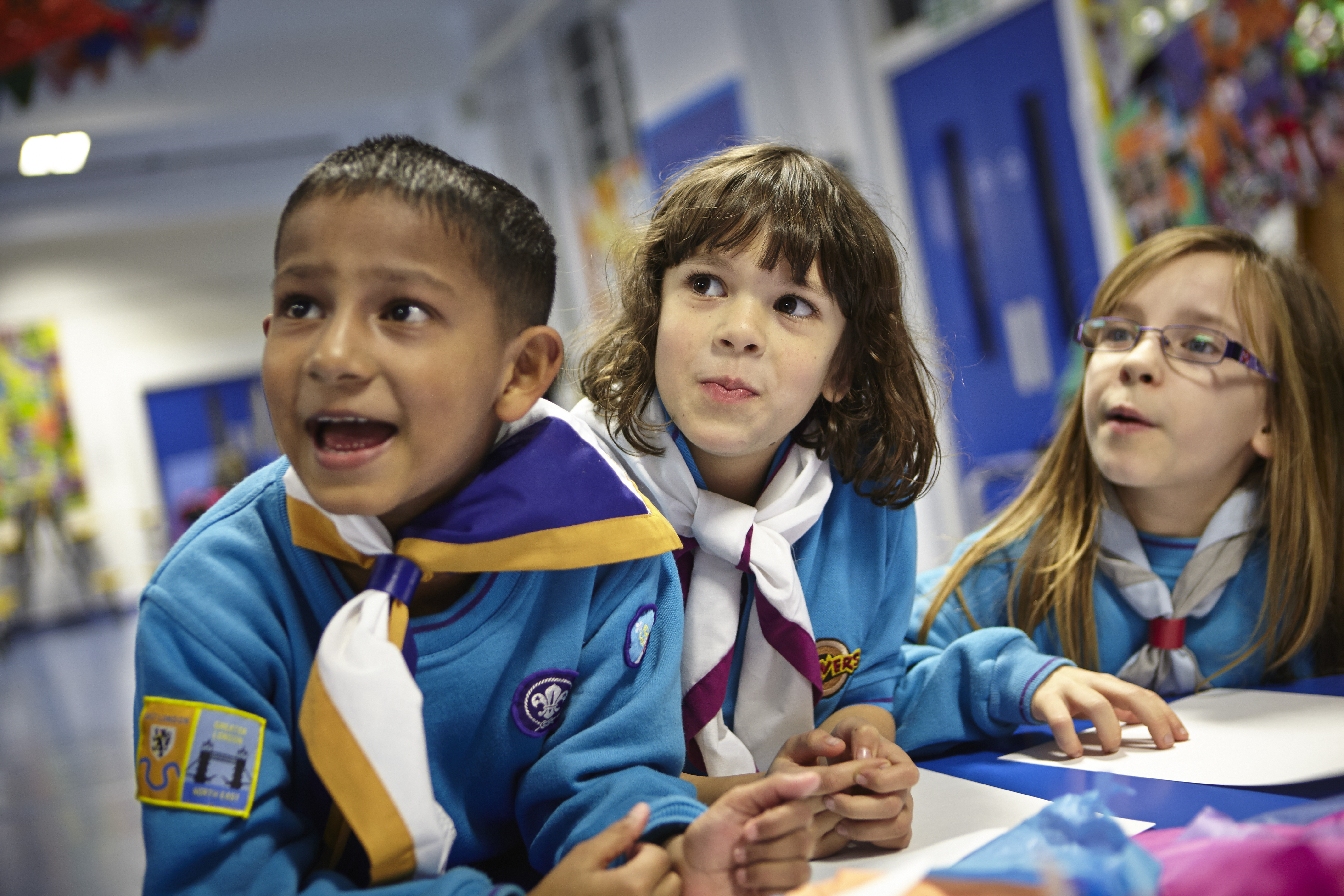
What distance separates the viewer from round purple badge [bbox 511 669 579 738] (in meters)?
0.84

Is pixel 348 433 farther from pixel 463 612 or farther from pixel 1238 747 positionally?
pixel 1238 747

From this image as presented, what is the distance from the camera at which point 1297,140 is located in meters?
2.66

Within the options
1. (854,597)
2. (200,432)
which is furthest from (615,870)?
(200,432)

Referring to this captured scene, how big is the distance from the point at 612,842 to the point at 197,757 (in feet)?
0.98

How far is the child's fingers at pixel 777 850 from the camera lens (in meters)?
0.72

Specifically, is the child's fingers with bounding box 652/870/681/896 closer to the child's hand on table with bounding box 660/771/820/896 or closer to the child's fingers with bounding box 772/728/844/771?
the child's hand on table with bounding box 660/771/820/896

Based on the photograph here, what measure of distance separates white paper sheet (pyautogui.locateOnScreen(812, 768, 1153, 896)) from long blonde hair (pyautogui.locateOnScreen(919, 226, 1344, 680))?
39 centimetres

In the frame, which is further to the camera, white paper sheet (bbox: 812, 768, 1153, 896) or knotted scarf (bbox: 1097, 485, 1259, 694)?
knotted scarf (bbox: 1097, 485, 1259, 694)

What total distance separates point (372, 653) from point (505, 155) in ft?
25.7

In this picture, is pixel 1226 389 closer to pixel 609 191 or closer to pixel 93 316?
pixel 609 191

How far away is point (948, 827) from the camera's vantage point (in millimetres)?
827

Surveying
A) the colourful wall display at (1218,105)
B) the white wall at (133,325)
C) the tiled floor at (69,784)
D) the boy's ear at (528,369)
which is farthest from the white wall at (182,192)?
the boy's ear at (528,369)

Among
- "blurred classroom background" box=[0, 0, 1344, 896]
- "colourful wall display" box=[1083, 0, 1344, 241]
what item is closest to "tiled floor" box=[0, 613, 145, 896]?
"blurred classroom background" box=[0, 0, 1344, 896]

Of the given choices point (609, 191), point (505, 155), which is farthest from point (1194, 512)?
point (505, 155)
